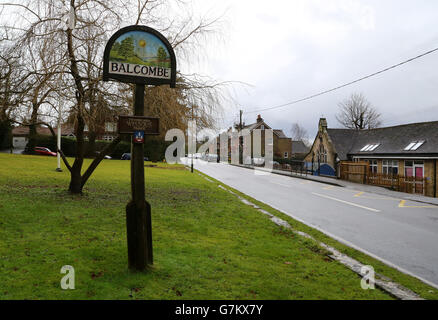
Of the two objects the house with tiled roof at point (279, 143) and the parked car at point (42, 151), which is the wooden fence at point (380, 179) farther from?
the house with tiled roof at point (279, 143)

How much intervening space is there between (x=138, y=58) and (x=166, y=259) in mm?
3132

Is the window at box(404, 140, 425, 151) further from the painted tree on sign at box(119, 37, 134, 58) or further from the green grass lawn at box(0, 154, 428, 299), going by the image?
the painted tree on sign at box(119, 37, 134, 58)

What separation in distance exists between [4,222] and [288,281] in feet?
19.4

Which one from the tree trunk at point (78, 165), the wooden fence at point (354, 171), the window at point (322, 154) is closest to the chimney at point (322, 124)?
the window at point (322, 154)

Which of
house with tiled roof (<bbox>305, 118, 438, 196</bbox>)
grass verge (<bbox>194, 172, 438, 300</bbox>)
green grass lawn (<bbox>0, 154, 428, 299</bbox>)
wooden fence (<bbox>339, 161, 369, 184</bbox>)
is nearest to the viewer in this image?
green grass lawn (<bbox>0, 154, 428, 299</bbox>)

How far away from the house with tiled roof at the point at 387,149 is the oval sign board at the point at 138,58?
24.8 meters

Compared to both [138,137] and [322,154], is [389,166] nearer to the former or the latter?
[322,154]

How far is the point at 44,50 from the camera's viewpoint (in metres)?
7.30

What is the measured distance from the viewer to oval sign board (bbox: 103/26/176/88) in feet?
14.4

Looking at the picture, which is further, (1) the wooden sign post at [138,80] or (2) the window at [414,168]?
(2) the window at [414,168]

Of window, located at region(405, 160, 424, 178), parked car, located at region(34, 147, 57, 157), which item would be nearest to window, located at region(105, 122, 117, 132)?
window, located at region(405, 160, 424, 178)

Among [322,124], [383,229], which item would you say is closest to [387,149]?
[322,124]

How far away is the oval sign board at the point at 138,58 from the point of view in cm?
439

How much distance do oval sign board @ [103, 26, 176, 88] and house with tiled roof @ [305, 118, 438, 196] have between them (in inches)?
976
